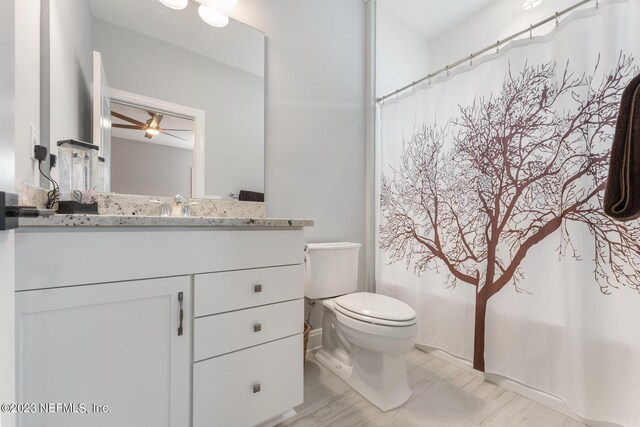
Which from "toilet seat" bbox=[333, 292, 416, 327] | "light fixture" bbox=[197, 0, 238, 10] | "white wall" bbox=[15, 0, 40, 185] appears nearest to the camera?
"white wall" bbox=[15, 0, 40, 185]

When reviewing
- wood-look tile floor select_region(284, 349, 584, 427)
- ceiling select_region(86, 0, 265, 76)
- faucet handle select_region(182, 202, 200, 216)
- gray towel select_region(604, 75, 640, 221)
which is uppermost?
ceiling select_region(86, 0, 265, 76)

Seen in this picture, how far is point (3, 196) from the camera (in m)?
0.42

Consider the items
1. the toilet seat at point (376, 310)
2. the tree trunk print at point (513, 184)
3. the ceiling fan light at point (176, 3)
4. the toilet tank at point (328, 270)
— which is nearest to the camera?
the tree trunk print at point (513, 184)

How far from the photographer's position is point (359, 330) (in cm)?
138

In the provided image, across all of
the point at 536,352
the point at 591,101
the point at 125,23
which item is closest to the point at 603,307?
the point at 536,352

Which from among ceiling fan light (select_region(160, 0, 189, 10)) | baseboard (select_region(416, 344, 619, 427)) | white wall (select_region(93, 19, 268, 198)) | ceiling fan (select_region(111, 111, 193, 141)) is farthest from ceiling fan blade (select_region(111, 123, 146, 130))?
baseboard (select_region(416, 344, 619, 427))

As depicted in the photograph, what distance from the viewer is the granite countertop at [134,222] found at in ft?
2.29

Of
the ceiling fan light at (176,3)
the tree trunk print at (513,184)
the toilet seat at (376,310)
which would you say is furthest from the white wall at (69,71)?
the tree trunk print at (513,184)

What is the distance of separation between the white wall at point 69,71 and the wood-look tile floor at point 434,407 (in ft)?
5.14

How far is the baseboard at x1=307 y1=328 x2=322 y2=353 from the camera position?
6.17 feet

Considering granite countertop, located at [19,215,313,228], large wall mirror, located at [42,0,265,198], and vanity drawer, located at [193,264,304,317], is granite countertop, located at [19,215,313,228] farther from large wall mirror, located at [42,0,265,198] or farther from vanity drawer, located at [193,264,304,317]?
large wall mirror, located at [42,0,265,198]

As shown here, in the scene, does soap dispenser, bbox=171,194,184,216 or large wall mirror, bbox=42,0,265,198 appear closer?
large wall mirror, bbox=42,0,265,198

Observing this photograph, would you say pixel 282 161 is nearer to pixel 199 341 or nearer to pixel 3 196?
pixel 199 341

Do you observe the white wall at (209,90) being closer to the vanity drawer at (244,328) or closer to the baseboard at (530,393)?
the vanity drawer at (244,328)
